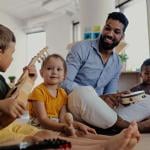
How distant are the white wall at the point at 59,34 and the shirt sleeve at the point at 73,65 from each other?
12.6ft

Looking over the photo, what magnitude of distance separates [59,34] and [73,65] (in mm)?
4151

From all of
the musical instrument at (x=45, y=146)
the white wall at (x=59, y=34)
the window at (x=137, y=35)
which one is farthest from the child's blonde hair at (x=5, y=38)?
the white wall at (x=59, y=34)

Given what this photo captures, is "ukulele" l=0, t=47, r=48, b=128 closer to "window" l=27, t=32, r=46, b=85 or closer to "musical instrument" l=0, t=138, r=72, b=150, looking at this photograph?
"musical instrument" l=0, t=138, r=72, b=150

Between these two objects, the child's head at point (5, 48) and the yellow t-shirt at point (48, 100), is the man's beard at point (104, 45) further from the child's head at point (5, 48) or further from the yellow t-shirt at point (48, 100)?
the child's head at point (5, 48)

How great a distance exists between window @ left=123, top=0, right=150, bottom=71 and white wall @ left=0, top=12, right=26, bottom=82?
116 inches

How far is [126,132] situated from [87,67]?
1.10m

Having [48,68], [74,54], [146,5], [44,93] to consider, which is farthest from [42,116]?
[146,5]

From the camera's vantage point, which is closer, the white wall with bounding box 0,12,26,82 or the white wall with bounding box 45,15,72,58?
the white wall with bounding box 45,15,72,58

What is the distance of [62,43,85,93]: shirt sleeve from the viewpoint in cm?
195

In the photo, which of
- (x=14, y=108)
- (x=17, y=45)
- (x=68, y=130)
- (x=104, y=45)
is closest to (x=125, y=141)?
(x=14, y=108)

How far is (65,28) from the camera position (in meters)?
5.97

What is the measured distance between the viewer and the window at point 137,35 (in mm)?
3840

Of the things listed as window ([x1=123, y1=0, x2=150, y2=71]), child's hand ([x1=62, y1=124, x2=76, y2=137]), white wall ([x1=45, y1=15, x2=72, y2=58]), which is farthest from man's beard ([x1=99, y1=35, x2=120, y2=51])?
white wall ([x1=45, y1=15, x2=72, y2=58])

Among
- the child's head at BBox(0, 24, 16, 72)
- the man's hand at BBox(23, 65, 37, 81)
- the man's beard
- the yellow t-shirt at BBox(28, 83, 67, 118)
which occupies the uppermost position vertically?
the man's beard
